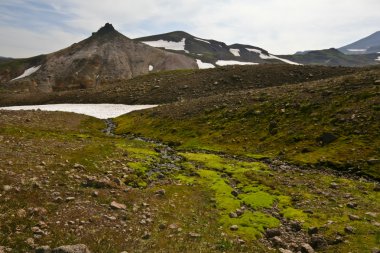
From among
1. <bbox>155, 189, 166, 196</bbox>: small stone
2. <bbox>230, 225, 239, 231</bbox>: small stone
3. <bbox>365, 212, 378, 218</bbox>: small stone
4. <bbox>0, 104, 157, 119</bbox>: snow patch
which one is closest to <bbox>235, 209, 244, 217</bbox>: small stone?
<bbox>230, 225, 239, 231</bbox>: small stone

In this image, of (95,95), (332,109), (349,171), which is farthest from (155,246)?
(95,95)

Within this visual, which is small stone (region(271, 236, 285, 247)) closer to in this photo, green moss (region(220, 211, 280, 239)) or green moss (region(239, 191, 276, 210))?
green moss (region(220, 211, 280, 239))

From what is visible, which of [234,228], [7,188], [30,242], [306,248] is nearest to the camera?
[30,242]

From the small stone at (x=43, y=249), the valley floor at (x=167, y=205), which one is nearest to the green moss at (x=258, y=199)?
the valley floor at (x=167, y=205)

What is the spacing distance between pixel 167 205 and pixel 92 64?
5756 inches

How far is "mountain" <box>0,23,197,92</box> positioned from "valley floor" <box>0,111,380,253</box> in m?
125

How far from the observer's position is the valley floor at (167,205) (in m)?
15.7

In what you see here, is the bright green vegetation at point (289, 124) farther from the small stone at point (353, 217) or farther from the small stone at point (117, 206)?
the small stone at point (117, 206)

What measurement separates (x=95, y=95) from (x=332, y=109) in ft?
224

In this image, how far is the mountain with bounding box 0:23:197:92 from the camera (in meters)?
147

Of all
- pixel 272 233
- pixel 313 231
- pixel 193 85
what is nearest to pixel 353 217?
pixel 313 231

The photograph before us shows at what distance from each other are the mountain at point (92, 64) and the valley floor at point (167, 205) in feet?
409

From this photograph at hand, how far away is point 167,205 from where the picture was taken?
20812mm

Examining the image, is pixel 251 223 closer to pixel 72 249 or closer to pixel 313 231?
pixel 313 231
